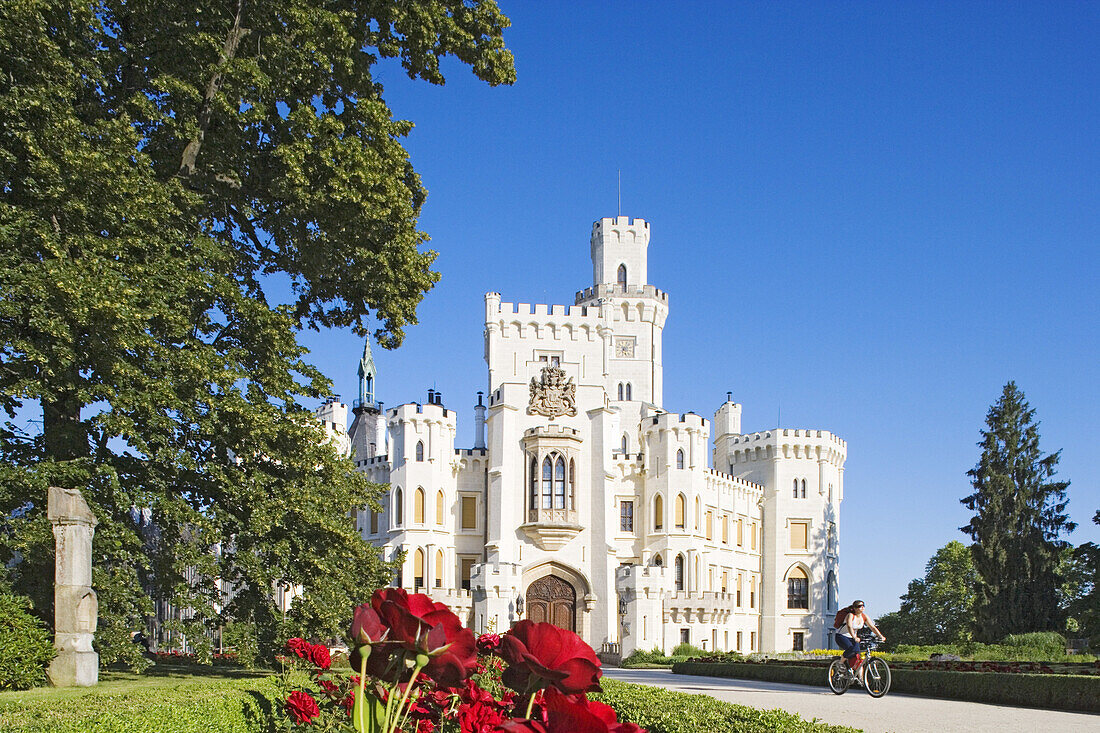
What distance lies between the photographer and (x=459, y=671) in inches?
139

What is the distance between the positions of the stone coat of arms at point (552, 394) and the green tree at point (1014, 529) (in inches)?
782

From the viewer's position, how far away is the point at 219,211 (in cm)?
2003

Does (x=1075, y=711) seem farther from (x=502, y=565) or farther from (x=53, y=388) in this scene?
(x=502, y=565)

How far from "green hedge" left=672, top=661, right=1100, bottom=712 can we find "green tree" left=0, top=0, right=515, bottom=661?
1118 centimetres

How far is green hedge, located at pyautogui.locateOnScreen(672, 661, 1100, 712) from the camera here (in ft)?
54.6

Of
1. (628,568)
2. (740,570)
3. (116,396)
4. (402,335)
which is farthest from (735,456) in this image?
(116,396)

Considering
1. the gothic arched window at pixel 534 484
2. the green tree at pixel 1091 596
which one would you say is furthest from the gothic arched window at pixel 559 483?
the green tree at pixel 1091 596

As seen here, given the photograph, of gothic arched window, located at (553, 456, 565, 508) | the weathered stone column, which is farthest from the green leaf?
gothic arched window, located at (553, 456, 565, 508)

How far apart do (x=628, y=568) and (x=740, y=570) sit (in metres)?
11.8

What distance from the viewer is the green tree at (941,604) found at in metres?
65.2

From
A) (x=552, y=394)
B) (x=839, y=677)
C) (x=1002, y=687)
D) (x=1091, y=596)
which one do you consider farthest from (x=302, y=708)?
(x=552, y=394)

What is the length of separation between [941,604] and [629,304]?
29.2 metres

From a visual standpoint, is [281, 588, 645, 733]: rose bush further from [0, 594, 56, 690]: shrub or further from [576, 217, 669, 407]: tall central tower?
[576, 217, 669, 407]: tall central tower

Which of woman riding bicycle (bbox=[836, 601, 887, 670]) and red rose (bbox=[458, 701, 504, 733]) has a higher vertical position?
red rose (bbox=[458, 701, 504, 733])
